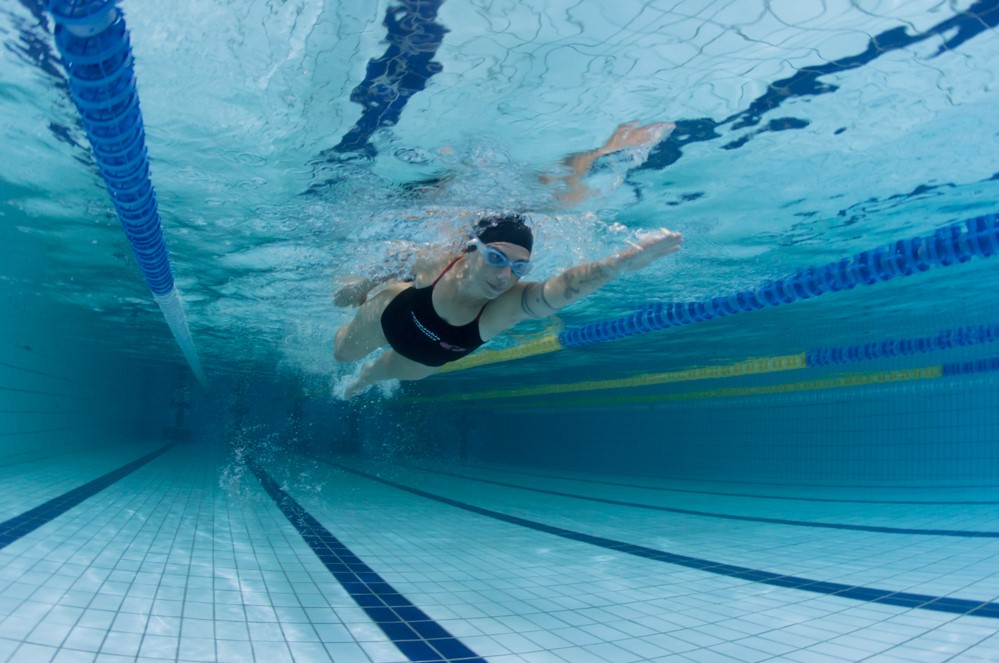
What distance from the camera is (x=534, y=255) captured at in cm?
755

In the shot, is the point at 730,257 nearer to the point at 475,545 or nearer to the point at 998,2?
the point at 998,2

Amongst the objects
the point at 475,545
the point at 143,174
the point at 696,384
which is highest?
the point at 143,174

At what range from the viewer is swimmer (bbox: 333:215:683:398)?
2990mm

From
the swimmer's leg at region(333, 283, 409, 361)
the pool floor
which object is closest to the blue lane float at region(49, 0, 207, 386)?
the swimmer's leg at region(333, 283, 409, 361)

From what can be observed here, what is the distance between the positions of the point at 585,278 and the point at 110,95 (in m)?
2.83

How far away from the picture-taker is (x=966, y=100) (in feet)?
14.0

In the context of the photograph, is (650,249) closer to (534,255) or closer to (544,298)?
(544,298)

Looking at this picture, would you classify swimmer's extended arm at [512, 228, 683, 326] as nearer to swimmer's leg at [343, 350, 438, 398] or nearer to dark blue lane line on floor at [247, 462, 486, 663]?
swimmer's leg at [343, 350, 438, 398]

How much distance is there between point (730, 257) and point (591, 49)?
207 inches

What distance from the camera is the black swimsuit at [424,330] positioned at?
436 centimetres

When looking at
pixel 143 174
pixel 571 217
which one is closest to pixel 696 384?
pixel 571 217

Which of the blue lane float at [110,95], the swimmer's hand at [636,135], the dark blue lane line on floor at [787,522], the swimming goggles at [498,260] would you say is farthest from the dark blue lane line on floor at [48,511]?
the dark blue lane line on floor at [787,522]

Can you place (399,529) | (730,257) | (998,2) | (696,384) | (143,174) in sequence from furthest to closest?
(696,384)
(730,257)
(399,529)
(143,174)
(998,2)

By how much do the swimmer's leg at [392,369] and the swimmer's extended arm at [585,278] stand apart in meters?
2.05
